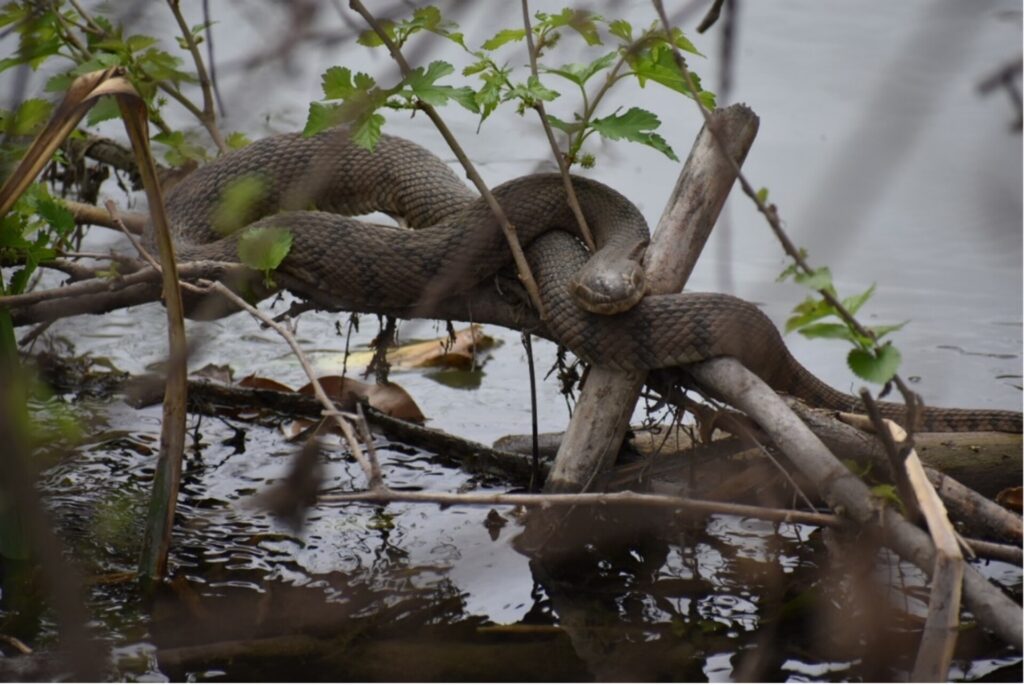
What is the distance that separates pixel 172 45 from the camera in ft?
14.7

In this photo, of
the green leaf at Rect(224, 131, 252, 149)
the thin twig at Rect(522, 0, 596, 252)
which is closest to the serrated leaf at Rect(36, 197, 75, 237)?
the green leaf at Rect(224, 131, 252, 149)

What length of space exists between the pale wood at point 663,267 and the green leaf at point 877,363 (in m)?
0.92

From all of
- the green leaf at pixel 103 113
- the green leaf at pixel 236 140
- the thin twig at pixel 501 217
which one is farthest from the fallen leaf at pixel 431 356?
the green leaf at pixel 103 113

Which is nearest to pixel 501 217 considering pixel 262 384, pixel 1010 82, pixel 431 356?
pixel 262 384

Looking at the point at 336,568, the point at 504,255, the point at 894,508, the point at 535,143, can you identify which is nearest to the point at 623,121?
the point at 504,255

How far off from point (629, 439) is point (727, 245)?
9.54 feet

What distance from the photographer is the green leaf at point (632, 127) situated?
3.10 meters

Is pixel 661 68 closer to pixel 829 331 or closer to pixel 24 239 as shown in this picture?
pixel 829 331

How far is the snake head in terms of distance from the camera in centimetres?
311

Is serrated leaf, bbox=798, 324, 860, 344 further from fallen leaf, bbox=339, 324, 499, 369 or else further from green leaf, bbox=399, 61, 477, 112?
fallen leaf, bbox=339, 324, 499, 369

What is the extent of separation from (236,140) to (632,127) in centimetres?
189

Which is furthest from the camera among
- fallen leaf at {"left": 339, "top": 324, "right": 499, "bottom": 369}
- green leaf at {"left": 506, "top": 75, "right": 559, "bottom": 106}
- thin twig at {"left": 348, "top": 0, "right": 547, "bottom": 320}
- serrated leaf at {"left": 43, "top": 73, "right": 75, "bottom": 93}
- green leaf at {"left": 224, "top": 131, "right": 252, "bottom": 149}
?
fallen leaf at {"left": 339, "top": 324, "right": 499, "bottom": 369}

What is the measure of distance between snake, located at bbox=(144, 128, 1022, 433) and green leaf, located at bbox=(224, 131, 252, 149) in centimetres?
19

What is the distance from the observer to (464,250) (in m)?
3.53
